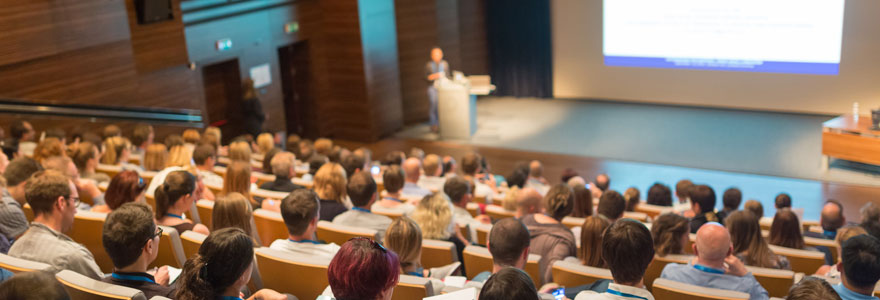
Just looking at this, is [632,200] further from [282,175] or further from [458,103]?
[458,103]

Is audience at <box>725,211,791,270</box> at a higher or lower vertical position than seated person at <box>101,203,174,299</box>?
lower

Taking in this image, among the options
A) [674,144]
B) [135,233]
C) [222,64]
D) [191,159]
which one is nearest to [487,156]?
[674,144]

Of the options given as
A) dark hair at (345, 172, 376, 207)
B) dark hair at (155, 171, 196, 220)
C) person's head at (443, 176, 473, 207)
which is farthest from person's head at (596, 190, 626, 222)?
dark hair at (155, 171, 196, 220)

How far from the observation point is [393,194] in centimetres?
541

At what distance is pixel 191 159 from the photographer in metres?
5.95

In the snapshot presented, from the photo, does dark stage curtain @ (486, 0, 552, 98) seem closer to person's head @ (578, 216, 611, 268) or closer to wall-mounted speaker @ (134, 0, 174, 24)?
wall-mounted speaker @ (134, 0, 174, 24)

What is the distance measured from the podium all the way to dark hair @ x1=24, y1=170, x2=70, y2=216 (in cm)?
764

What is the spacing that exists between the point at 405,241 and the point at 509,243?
1.70 ft

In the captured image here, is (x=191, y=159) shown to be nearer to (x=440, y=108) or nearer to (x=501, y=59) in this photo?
(x=440, y=108)

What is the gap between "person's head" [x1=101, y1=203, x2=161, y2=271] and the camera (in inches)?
117

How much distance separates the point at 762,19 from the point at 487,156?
16.2 feet

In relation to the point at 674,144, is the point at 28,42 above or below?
above

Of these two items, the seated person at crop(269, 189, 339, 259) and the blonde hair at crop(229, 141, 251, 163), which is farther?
the blonde hair at crop(229, 141, 251, 163)

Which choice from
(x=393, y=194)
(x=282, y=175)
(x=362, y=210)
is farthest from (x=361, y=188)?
(x=282, y=175)
